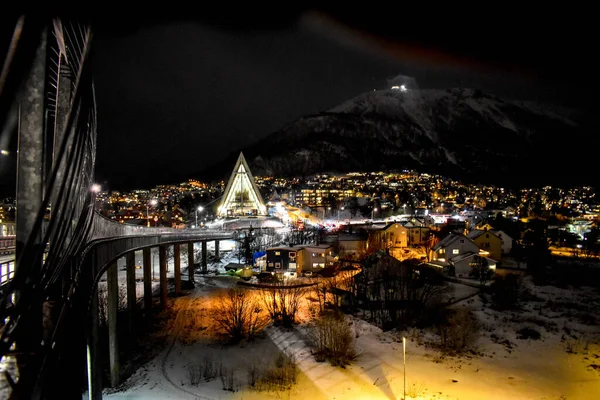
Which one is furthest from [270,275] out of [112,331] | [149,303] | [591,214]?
[591,214]

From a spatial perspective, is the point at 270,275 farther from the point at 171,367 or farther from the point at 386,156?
the point at 386,156

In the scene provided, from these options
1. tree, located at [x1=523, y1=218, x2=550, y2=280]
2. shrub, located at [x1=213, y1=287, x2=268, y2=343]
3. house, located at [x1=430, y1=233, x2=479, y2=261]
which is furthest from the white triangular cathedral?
shrub, located at [x1=213, y1=287, x2=268, y2=343]

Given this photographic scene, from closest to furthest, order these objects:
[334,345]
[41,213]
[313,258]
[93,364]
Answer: [41,213] → [93,364] → [334,345] → [313,258]

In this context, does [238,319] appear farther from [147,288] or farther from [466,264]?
[466,264]

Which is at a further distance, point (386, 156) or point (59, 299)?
point (386, 156)

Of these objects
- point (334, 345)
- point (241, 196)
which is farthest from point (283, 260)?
point (241, 196)
